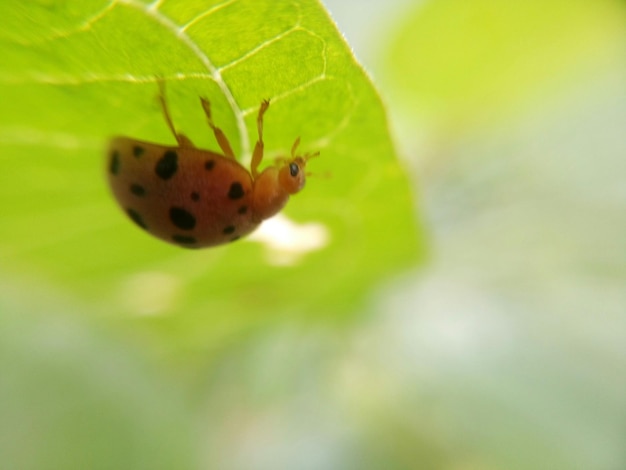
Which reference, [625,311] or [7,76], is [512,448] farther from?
[7,76]

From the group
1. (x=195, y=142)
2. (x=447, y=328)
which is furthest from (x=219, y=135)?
(x=447, y=328)

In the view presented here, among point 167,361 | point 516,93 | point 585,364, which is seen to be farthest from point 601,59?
point 167,361

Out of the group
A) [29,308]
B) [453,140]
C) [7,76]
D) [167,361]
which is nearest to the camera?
[7,76]

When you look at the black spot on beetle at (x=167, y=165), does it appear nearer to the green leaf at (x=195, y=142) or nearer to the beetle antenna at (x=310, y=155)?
the green leaf at (x=195, y=142)

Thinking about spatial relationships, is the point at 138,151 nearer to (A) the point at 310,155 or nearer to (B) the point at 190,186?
(B) the point at 190,186

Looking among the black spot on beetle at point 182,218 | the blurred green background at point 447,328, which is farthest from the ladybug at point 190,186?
the blurred green background at point 447,328

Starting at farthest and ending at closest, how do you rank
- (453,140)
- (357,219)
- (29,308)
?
1. (453,140)
2. (29,308)
3. (357,219)

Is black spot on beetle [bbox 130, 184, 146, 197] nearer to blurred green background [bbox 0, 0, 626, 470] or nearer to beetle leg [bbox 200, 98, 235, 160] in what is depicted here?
beetle leg [bbox 200, 98, 235, 160]
